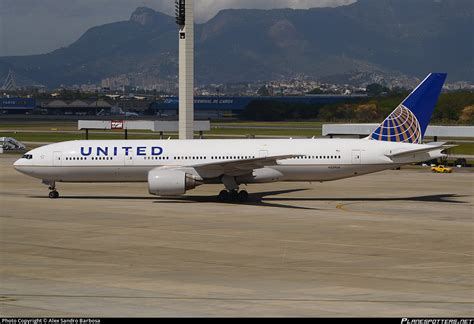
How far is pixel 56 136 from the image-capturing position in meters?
139

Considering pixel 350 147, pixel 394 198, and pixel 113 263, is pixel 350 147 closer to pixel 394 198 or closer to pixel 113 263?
pixel 394 198

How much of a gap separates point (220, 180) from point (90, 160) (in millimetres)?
7694

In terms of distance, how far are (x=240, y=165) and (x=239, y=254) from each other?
18.3 meters

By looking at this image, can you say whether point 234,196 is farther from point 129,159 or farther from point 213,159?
point 129,159

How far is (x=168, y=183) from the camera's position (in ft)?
172

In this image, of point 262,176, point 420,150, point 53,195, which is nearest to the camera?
point 420,150

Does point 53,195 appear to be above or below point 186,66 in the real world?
below

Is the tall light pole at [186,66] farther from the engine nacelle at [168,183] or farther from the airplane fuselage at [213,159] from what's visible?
the engine nacelle at [168,183]

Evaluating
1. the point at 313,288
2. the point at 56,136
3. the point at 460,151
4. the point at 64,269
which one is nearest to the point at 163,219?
the point at 64,269

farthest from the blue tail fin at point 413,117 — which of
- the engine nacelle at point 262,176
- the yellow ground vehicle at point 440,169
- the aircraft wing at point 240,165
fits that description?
the yellow ground vehicle at point 440,169

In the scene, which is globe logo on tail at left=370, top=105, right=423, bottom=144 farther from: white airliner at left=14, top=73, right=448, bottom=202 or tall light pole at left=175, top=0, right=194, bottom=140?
tall light pole at left=175, top=0, right=194, bottom=140

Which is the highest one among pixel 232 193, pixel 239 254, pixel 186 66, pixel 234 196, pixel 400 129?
pixel 186 66

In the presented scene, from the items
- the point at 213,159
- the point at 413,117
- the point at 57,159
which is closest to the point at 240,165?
the point at 213,159

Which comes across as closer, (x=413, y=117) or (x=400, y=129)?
(x=400, y=129)
